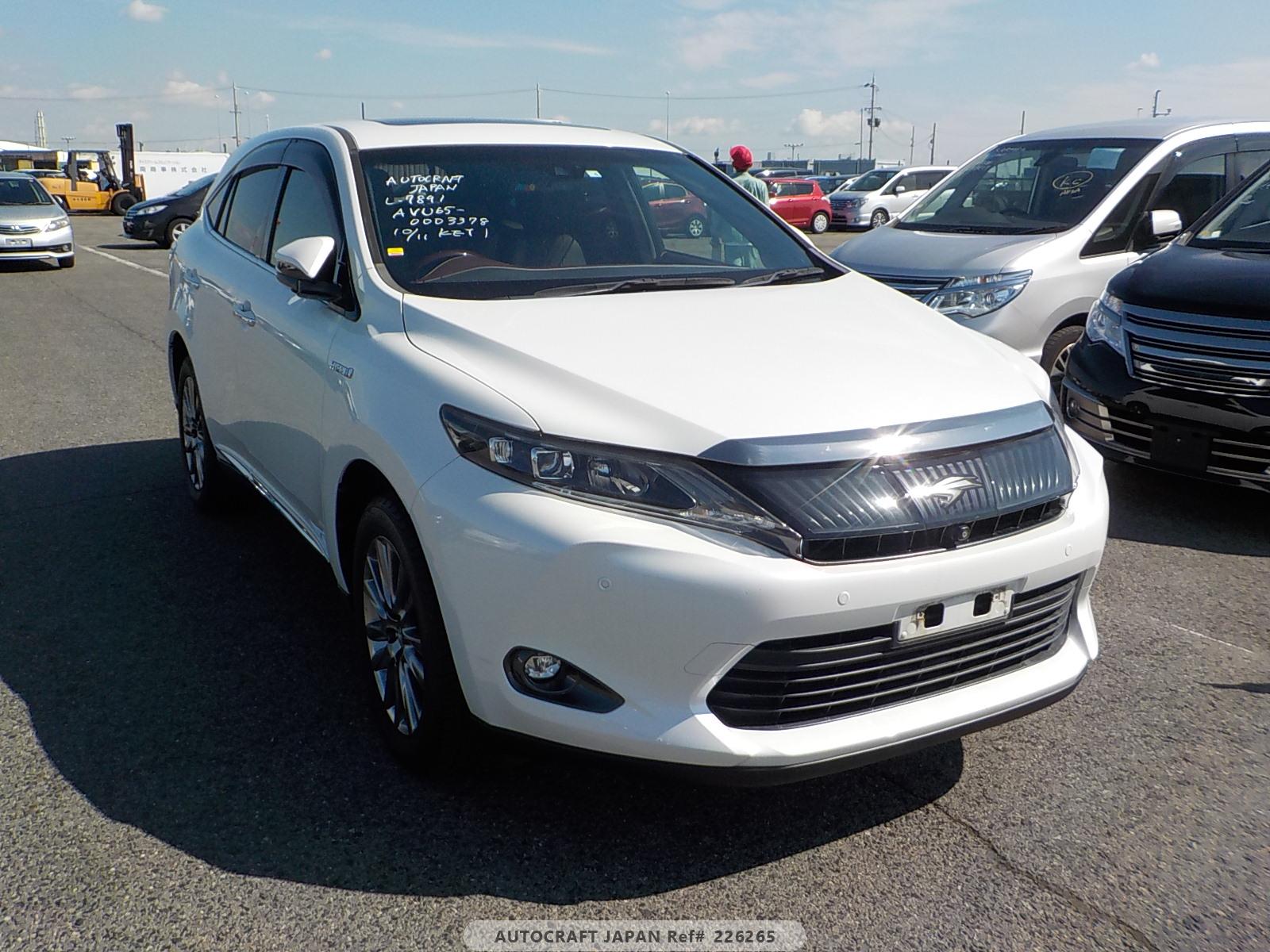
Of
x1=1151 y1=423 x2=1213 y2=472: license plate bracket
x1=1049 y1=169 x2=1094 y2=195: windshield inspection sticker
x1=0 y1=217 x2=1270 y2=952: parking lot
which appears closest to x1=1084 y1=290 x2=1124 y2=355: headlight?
x1=1151 y1=423 x2=1213 y2=472: license plate bracket

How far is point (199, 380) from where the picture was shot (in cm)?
510

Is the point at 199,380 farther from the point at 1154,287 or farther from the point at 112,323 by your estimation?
the point at 112,323

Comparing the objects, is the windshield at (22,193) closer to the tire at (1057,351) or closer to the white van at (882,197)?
the tire at (1057,351)

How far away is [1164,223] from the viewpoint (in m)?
7.00

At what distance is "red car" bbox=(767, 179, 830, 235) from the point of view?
3312 cm

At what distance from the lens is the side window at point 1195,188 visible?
7520 millimetres

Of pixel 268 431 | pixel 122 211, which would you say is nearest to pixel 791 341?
pixel 268 431

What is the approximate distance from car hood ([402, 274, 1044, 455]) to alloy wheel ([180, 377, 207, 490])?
7.77 ft

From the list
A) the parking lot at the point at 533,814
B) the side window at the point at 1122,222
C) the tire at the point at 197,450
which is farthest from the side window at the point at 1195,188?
the tire at the point at 197,450

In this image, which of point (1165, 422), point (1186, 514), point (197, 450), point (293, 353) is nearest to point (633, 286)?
point (293, 353)

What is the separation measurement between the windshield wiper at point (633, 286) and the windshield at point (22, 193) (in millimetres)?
18466

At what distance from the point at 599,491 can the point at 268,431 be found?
1.95 metres

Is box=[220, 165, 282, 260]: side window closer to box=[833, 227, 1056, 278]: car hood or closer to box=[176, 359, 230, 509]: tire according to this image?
box=[176, 359, 230, 509]: tire

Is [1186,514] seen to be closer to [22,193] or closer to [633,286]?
[633,286]
